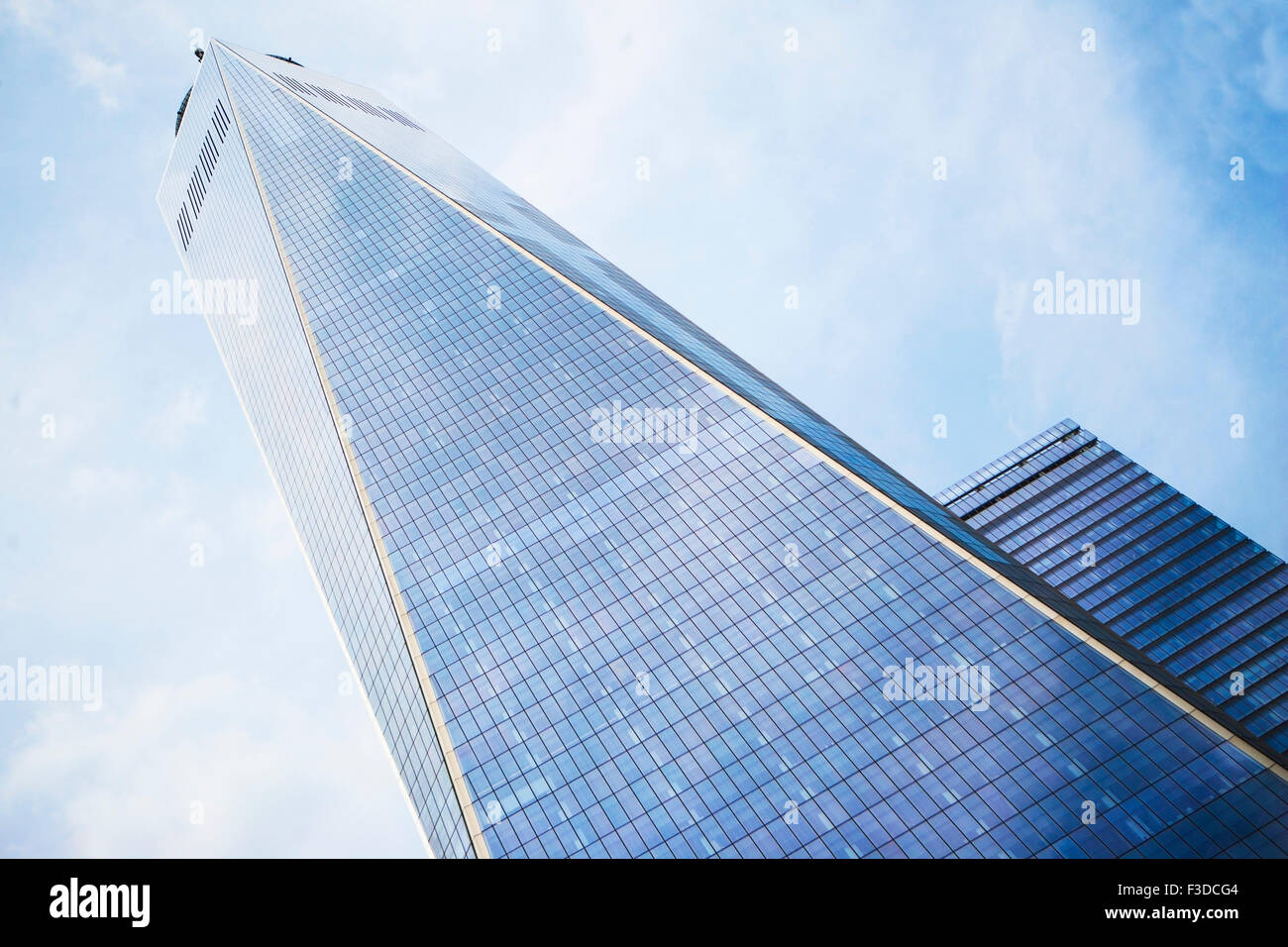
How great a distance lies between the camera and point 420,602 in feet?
233

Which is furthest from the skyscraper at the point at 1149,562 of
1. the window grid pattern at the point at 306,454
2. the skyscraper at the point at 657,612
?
the window grid pattern at the point at 306,454

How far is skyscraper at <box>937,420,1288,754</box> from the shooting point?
12175 cm

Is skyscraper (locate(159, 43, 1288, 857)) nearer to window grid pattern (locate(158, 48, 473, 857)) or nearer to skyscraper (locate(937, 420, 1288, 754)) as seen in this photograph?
window grid pattern (locate(158, 48, 473, 857))

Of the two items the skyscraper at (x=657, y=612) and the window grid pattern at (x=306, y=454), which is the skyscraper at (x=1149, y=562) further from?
the window grid pattern at (x=306, y=454)

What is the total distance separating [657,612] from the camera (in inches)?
2611

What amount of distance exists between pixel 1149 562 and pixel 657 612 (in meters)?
97.1

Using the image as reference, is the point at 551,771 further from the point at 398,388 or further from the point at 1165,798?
the point at 398,388

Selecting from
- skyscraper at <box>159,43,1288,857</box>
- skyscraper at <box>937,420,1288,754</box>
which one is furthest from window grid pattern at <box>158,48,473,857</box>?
skyscraper at <box>937,420,1288,754</box>

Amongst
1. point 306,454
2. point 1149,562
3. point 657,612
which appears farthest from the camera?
point 1149,562

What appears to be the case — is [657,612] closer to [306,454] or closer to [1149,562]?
[306,454]

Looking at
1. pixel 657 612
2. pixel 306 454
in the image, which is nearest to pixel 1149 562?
pixel 657 612

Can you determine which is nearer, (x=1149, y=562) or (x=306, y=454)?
(x=306, y=454)

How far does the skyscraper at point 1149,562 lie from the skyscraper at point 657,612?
60.1 metres

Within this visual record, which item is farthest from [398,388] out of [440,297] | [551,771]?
[551,771]
